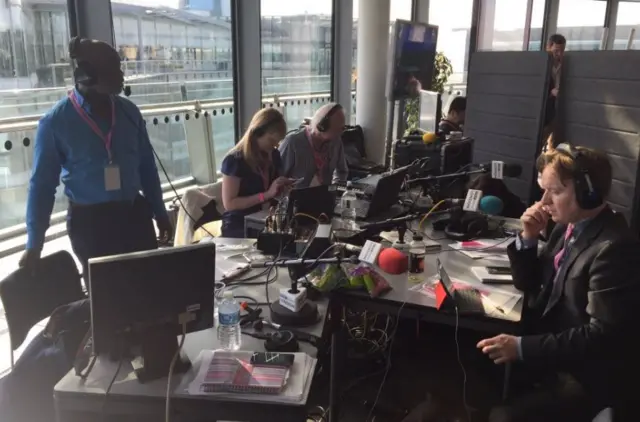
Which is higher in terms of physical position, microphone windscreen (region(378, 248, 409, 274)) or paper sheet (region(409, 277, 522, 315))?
microphone windscreen (region(378, 248, 409, 274))

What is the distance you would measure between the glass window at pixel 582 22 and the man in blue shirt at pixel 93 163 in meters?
7.63

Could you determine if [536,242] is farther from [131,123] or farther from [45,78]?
[45,78]

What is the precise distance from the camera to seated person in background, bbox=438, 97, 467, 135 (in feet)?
15.8

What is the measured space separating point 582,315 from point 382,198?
133 cm

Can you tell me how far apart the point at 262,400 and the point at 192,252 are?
44 centimetres

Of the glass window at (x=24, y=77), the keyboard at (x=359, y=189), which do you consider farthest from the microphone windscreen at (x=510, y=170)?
the glass window at (x=24, y=77)

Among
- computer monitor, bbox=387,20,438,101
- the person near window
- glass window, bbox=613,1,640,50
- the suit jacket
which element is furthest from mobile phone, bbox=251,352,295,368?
glass window, bbox=613,1,640,50

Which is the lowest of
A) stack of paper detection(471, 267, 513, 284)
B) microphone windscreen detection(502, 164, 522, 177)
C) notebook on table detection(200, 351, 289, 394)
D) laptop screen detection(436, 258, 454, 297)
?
notebook on table detection(200, 351, 289, 394)

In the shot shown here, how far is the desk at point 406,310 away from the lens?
6.39ft

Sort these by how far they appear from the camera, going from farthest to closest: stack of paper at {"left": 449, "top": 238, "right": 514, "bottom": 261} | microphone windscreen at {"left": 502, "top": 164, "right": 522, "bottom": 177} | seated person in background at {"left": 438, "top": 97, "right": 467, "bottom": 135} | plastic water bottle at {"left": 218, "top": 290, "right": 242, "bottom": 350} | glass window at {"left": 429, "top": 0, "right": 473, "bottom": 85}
Result: glass window at {"left": 429, "top": 0, "right": 473, "bottom": 85}, seated person in background at {"left": 438, "top": 97, "right": 467, "bottom": 135}, microphone windscreen at {"left": 502, "top": 164, "right": 522, "bottom": 177}, stack of paper at {"left": 449, "top": 238, "right": 514, "bottom": 261}, plastic water bottle at {"left": 218, "top": 290, "right": 242, "bottom": 350}

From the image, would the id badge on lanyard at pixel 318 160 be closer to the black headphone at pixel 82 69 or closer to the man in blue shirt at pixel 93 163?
the man in blue shirt at pixel 93 163

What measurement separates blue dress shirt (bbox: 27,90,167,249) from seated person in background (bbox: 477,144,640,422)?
5.62 ft

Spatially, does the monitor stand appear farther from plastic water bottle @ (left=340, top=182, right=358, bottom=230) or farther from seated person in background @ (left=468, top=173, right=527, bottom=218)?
seated person in background @ (left=468, top=173, right=527, bottom=218)

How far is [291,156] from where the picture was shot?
3.49 meters
